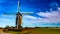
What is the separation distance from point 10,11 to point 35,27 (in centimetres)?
88

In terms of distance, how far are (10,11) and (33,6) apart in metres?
0.70

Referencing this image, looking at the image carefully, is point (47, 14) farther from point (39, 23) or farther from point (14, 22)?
point (14, 22)

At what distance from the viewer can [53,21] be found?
439 cm

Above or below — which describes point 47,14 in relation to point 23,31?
above

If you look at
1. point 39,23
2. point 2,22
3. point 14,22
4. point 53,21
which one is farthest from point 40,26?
point 2,22

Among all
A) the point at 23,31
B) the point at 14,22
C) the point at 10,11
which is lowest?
the point at 23,31

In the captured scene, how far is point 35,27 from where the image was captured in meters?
4.39

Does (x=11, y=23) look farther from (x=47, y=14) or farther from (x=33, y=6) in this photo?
(x=47, y=14)

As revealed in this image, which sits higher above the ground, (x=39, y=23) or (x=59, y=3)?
(x=59, y=3)

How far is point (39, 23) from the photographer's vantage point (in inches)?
174

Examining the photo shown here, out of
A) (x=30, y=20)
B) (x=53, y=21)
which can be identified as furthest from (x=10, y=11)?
(x=53, y=21)

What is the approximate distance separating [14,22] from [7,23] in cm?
21

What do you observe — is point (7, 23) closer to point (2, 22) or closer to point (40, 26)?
point (2, 22)

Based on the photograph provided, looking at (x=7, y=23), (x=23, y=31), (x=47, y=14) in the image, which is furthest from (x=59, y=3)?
(x=7, y=23)
